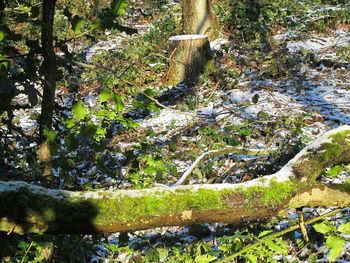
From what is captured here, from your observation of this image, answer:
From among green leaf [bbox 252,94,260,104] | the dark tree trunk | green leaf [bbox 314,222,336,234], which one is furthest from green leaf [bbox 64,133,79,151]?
green leaf [bbox 252,94,260,104]

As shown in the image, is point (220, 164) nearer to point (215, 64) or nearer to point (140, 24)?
point (215, 64)

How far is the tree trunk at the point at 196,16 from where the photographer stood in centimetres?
997

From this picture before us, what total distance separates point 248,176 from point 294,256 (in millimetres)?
1276

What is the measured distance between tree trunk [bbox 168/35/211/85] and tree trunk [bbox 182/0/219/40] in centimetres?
118

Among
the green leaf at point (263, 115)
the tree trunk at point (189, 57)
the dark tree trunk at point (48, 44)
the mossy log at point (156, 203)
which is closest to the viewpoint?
the mossy log at point (156, 203)

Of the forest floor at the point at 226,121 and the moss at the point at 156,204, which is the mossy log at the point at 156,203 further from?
the forest floor at the point at 226,121

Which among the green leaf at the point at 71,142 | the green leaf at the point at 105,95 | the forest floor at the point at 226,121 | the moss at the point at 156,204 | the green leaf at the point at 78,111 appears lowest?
the forest floor at the point at 226,121

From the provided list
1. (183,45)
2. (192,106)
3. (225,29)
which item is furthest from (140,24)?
(192,106)

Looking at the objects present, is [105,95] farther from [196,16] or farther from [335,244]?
[196,16]

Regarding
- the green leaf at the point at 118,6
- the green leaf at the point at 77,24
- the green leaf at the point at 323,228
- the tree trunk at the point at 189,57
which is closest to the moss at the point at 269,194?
the green leaf at the point at 323,228

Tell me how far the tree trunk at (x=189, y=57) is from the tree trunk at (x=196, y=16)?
1.18m

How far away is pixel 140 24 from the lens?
40.2 feet

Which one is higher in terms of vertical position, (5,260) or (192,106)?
(5,260)

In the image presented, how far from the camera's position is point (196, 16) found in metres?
10.0
